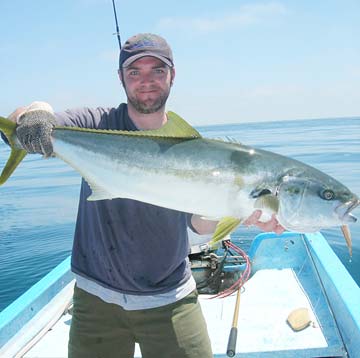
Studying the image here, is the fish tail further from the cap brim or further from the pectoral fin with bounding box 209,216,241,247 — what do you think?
the pectoral fin with bounding box 209,216,241,247

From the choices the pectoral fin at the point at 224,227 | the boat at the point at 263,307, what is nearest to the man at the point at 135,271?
the pectoral fin at the point at 224,227

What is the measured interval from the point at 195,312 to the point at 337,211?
1352 mm

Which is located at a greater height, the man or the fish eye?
the fish eye

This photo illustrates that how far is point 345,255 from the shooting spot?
889 centimetres

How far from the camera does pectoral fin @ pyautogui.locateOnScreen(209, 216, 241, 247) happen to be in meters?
2.53

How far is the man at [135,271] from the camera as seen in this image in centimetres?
308

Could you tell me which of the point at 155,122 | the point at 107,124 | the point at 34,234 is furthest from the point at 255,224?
the point at 34,234

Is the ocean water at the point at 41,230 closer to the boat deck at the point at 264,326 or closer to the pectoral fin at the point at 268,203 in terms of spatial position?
the pectoral fin at the point at 268,203

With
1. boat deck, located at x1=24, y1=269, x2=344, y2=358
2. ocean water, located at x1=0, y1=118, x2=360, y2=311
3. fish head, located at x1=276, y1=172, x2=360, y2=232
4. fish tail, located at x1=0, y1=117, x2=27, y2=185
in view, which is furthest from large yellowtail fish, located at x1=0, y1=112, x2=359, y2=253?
boat deck, located at x1=24, y1=269, x2=344, y2=358

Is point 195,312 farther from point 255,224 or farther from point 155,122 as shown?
point 155,122

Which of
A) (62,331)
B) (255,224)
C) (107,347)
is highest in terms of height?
(255,224)

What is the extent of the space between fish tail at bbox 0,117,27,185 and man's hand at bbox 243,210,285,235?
5.07 ft

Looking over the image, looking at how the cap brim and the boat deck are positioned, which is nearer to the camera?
the cap brim

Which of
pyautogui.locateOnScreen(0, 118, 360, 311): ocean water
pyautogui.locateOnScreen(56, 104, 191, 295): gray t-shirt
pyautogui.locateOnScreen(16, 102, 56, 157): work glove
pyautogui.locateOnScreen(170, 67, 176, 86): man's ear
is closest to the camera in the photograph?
pyautogui.locateOnScreen(16, 102, 56, 157): work glove
